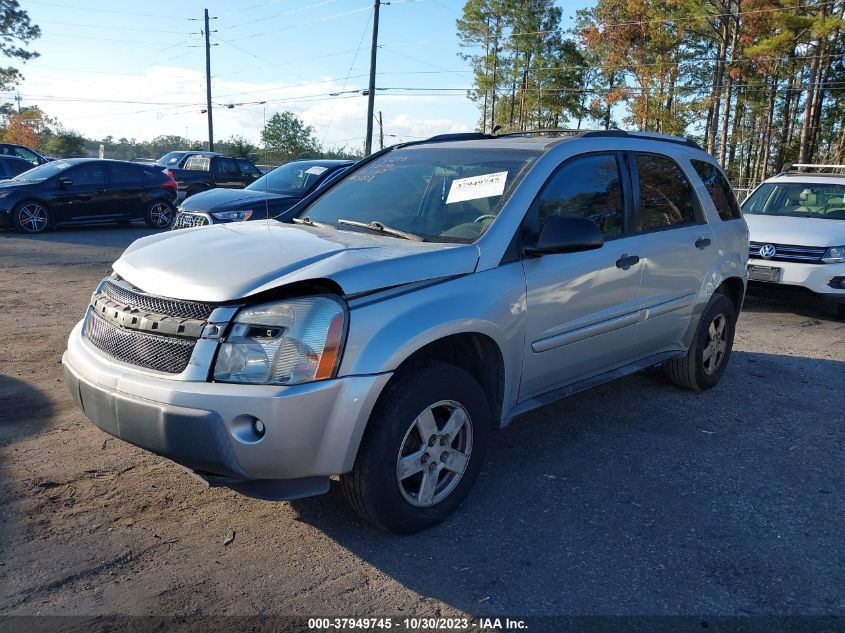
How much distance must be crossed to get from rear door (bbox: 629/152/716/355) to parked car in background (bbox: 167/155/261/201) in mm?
19076

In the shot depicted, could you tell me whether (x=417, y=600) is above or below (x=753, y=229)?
below

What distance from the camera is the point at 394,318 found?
304cm

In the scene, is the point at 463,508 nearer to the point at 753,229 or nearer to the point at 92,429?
the point at 92,429

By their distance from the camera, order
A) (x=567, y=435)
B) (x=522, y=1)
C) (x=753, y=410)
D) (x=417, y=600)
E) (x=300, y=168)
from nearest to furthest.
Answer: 1. (x=417, y=600)
2. (x=567, y=435)
3. (x=753, y=410)
4. (x=300, y=168)
5. (x=522, y=1)

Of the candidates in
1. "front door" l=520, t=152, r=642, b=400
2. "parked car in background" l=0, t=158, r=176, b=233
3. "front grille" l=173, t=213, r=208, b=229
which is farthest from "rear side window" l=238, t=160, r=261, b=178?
"front door" l=520, t=152, r=642, b=400

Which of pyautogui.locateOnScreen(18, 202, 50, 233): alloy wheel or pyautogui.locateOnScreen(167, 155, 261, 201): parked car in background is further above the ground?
pyautogui.locateOnScreen(167, 155, 261, 201): parked car in background

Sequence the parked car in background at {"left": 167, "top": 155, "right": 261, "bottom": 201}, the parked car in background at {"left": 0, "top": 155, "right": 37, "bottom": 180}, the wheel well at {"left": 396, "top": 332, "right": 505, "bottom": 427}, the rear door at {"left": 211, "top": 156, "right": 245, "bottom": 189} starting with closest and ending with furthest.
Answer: the wheel well at {"left": 396, "top": 332, "right": 505, "bottom": 427}
the parked car in background at {"left": 0, "top": 155, "right": 37, "bottom": 180}
the parked car in background at {"left": 167, "top": 155, "right": 261, "bottom": 201}
the rear door at {"left": 211, "top": 156, "right": 245, "bottom": 189}

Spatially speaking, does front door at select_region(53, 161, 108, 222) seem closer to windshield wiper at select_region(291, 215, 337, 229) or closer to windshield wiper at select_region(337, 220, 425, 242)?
windshield wiper at select_region(291, 215, 337, 229)

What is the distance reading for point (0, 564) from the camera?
296cm

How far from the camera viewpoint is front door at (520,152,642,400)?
12.5 ft

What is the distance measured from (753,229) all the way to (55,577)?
857cm

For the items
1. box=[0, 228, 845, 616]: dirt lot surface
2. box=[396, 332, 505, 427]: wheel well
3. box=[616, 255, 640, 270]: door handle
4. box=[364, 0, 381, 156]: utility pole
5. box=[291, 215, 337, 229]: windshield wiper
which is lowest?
box=[0, 228, 845, 616]: dirt lot surface

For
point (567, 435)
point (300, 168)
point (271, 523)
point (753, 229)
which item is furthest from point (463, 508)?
point (300, 168)

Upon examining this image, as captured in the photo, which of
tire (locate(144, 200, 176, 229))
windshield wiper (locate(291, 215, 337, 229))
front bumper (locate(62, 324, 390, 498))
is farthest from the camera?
tire (locate(144, 200, 176, 229))
